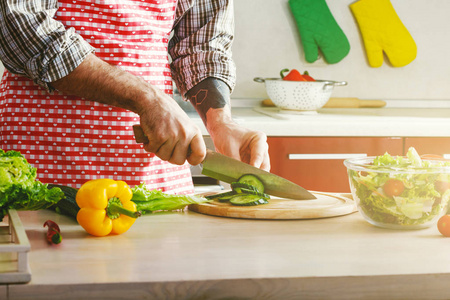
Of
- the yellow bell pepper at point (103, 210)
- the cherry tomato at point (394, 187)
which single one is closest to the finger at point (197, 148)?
the yellow bell pepper at point (103, 210)

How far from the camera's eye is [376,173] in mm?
1065

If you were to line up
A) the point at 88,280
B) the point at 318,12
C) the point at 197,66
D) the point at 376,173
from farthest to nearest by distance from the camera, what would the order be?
1. the point at 318,12
2. the point at 197,66
3. the point at 376,173
4. the point at 88,280

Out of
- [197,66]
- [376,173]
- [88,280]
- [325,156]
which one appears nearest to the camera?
[88,280]

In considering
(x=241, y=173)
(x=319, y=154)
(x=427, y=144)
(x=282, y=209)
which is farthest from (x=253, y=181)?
(x=427, y=144)

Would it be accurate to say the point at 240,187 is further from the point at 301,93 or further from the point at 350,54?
the point at 350,54

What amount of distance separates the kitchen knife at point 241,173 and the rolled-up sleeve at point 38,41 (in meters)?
0.20

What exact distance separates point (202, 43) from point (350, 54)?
141 centimetres

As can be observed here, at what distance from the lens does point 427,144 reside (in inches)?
90.5

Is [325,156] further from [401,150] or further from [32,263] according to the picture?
[32,263]

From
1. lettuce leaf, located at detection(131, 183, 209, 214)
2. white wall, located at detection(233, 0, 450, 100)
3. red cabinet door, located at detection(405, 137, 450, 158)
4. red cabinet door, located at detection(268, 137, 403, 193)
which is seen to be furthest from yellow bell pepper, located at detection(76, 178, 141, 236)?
white wall, located at detection(233, 0, 450, 100)

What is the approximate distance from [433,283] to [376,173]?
0.27 m

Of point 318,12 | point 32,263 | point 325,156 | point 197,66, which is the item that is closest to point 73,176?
point 197,66

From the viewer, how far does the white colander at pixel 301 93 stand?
8.13 feet

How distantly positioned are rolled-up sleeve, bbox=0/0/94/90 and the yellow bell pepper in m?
0.38
